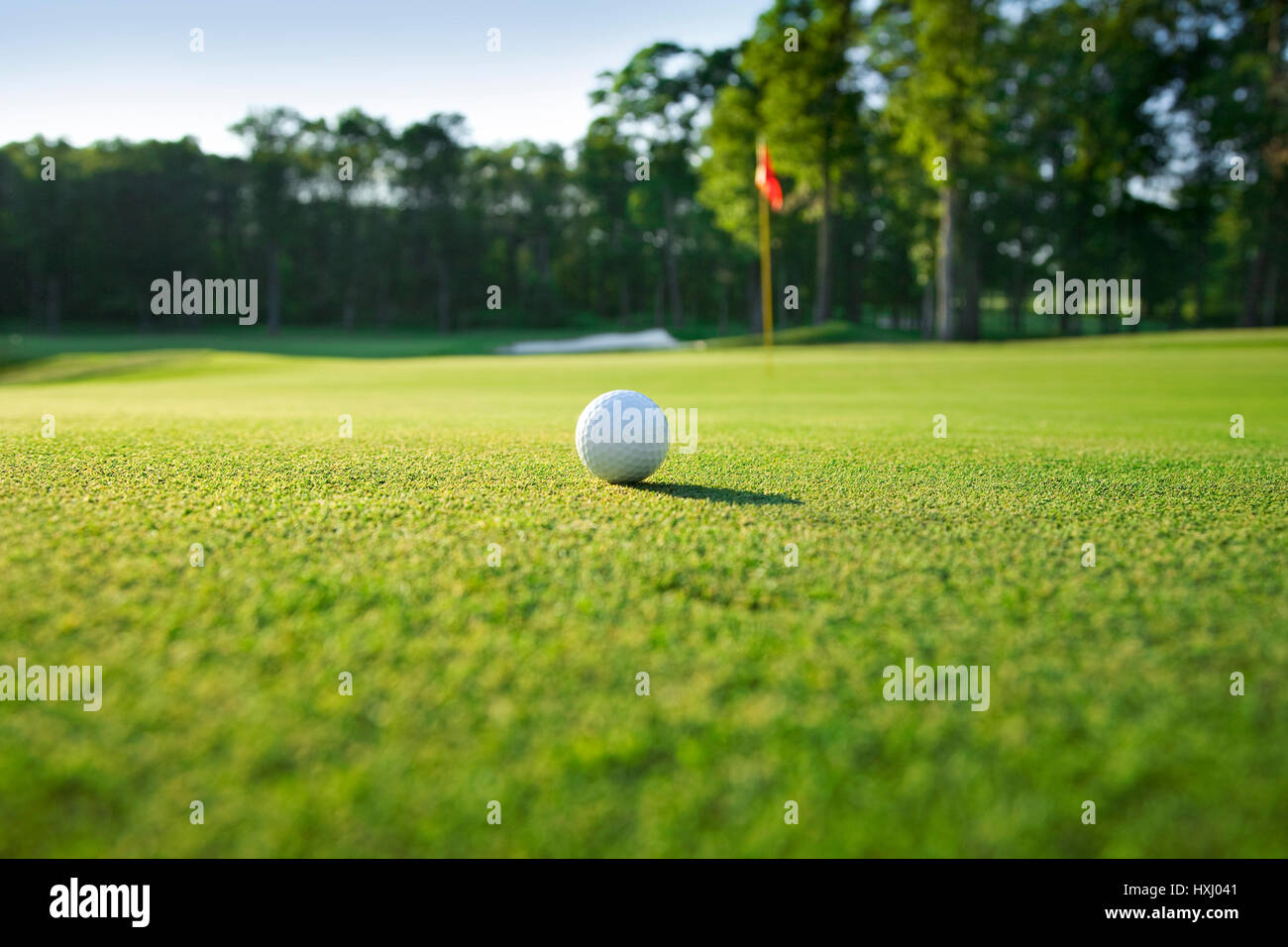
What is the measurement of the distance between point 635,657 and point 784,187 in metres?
52.9

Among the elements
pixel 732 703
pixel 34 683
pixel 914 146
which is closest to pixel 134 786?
pixel 34 683

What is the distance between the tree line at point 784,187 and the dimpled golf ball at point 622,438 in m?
20.5

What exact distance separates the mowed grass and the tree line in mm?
21294

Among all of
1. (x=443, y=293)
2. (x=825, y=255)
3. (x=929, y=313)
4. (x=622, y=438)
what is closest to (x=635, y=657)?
(x=622, y=438)

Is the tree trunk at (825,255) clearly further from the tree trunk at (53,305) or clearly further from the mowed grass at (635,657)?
the tree trunk at (53,305)

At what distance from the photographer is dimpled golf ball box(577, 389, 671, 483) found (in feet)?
15.3

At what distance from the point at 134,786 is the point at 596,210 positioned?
66.5 metres

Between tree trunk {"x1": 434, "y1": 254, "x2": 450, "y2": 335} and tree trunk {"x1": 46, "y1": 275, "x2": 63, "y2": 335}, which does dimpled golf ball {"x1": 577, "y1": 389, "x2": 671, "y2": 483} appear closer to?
tree trunk {"x1": 434, "y1": 254, "x2": 450, "y2": 335}

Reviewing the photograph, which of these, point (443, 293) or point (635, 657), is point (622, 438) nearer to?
point (635, 657)

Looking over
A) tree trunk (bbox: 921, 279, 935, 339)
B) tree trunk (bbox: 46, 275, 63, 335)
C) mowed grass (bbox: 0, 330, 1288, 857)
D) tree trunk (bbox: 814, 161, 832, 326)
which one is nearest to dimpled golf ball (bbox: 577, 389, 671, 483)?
mowed grass (bbox: 0, 330, 1288, 857)

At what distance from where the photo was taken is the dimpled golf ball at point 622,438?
15.3 feet

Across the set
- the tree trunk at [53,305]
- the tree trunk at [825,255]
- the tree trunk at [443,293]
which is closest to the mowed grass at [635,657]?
the tree trunk at [825,255]

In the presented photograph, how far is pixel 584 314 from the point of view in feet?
231
